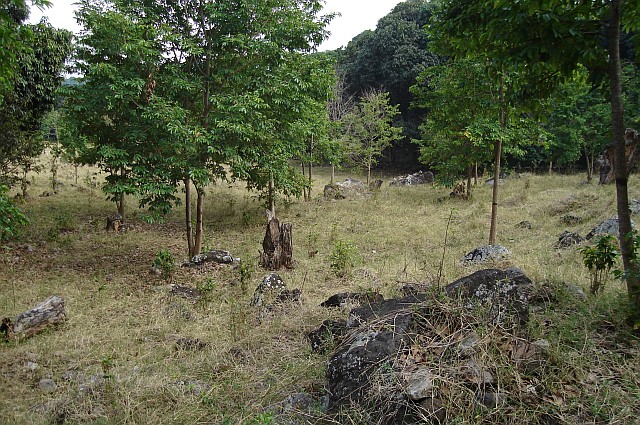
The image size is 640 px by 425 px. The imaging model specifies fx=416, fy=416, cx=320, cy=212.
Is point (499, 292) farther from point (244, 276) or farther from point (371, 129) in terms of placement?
point (371, 129)

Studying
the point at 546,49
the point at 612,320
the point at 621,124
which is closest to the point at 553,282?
the point at 612,320

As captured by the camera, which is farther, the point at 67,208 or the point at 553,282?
the point at 67,208

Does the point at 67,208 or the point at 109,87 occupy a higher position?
the point at 109,87

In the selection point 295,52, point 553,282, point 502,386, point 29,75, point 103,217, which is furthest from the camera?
point 103,217

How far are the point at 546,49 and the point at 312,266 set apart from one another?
21.7 ft

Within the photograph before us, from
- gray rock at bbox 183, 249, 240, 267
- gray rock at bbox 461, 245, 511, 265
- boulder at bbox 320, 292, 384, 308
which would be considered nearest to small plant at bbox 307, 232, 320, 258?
gray rock at bbox 183, 249, 240, 267

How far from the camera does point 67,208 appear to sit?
14055 mm

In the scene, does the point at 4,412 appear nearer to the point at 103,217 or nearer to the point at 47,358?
the point at 47,358

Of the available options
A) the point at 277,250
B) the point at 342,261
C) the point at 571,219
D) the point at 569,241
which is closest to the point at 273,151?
the point at 277,250

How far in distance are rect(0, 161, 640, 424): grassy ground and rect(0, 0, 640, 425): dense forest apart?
0.17 feet

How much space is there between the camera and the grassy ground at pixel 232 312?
331 centimetres

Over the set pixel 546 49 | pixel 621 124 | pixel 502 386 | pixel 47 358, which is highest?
pixel 546 49

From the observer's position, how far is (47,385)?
425 cm

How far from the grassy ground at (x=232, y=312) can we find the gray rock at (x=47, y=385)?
5cm
